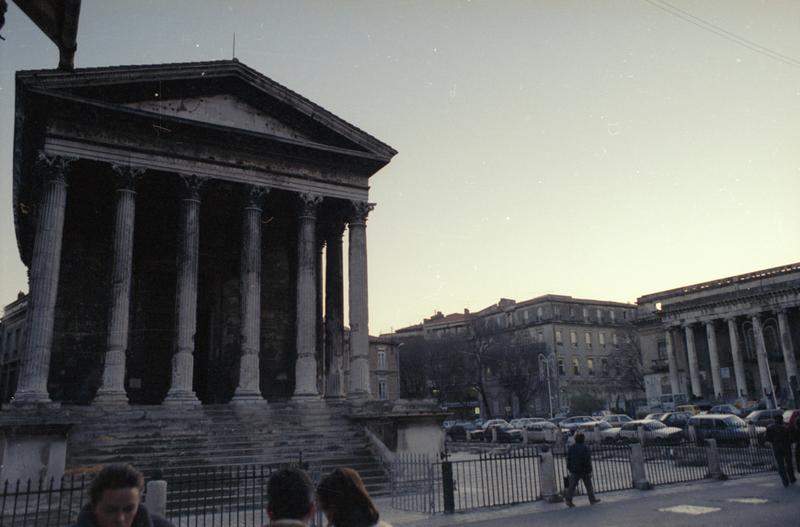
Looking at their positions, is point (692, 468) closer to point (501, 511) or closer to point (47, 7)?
point (501, 511)

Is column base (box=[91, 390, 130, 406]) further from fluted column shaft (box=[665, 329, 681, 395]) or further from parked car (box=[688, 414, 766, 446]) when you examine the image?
fluted column shaft (box=[665, 329, 681, 395])

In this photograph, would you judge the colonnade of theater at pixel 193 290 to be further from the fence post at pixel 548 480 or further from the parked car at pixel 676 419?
the parked car at pixel 676 419

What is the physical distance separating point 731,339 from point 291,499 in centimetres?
5734

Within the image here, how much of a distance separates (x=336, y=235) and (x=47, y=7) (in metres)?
21.7

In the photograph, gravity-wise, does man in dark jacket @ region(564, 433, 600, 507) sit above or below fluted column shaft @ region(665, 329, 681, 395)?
below

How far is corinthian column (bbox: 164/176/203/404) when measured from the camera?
18812mm

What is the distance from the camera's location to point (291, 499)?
3.36 m

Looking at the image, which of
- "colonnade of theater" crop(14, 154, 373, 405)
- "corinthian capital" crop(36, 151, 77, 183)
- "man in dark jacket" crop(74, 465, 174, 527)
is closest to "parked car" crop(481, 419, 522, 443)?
"colonnade of theater" crop(14, 154, 373, 405)

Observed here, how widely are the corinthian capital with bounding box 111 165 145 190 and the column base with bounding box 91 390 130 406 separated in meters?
→ 6.30

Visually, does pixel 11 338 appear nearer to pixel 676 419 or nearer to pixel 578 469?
pixel 676 419

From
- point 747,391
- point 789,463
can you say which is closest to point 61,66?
point 789,463

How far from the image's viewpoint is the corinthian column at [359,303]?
2153cm

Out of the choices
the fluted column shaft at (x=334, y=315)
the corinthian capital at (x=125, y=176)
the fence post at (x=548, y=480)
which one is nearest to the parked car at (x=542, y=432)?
the fluted column shaft at (x=334, y=315)

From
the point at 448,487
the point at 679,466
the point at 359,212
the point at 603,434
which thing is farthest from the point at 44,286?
the point at 603,434
